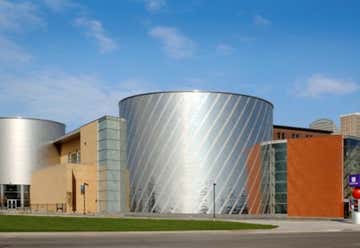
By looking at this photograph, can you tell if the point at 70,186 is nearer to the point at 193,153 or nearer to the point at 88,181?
the point at 88,181

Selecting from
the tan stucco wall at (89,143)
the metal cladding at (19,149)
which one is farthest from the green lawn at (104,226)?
the metal cladding at (19,149)

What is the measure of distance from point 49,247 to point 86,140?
6909 centimetres

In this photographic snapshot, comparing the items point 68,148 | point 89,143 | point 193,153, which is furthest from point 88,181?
point 68,148

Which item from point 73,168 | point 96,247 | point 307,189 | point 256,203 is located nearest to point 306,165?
point 307,189

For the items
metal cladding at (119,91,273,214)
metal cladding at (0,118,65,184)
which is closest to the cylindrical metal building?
metal cladding at (0,118,65,184)

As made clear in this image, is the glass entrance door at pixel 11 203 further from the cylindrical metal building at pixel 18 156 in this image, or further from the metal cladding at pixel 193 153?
the metal cladding at pixel 193 153

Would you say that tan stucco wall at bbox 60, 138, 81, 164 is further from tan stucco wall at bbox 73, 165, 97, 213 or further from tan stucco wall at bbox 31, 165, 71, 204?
tan stucco wall at bbox 73, 165, 97, 213

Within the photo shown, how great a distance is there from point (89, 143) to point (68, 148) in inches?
916

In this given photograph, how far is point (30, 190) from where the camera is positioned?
4309 inches

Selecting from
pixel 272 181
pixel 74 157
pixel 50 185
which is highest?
pixel 74 157

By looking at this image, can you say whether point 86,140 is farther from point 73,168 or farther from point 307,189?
point 307,189

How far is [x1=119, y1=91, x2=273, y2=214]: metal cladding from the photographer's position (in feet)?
250

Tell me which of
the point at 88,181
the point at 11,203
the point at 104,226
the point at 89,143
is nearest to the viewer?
the point at 104,226

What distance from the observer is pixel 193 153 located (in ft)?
251
